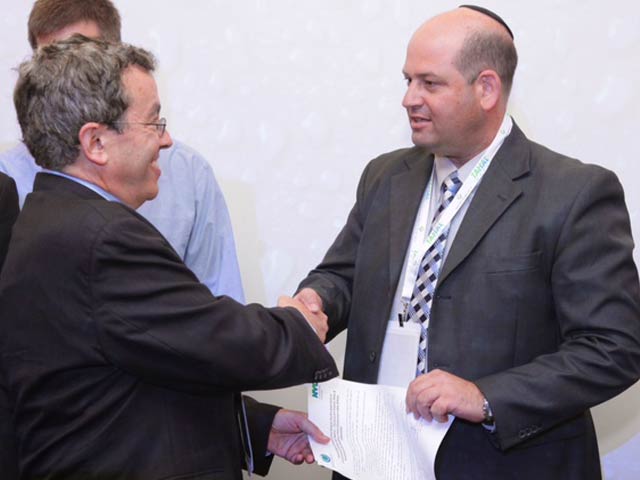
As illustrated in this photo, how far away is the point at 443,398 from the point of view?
1820mm

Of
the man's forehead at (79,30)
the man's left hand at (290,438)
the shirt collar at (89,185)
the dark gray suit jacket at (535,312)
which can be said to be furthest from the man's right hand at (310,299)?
the man's forehead at (79,30)

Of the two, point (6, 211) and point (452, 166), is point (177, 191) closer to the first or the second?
point (6, 211)

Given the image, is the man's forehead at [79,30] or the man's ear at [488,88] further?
the man's forehead at [79,30]

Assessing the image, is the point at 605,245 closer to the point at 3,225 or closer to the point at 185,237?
the point at 185,237

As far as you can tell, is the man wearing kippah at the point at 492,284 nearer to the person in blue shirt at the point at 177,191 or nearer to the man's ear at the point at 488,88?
the man's ear at the point at 488,88

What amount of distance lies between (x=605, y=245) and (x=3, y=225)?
133cm

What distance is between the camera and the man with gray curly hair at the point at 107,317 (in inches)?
63.2

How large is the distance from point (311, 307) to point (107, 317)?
2.30 ft

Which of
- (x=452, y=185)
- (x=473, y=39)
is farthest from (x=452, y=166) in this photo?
(x=473, y=39)

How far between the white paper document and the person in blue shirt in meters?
0.64

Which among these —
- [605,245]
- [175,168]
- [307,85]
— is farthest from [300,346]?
[307,85]

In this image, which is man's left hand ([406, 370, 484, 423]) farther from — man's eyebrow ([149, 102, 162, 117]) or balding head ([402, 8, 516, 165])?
man's eyebrow ([149, 102, 162, 117])

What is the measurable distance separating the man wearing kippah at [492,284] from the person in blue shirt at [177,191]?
0.41 meters

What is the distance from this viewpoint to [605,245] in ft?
6.18
